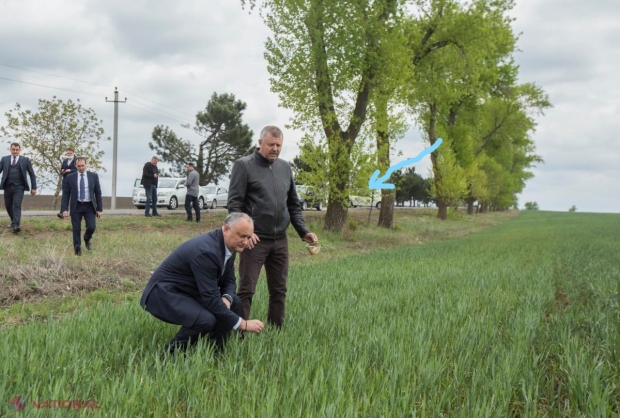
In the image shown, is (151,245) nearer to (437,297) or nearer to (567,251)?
(437,297)

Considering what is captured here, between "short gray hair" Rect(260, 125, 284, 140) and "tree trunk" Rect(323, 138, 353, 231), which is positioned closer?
"short gray hair" Rect(260, 125, 284, 140)

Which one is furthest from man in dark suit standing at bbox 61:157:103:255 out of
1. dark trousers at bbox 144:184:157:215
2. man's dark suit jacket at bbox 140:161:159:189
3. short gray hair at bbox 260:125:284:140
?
dark trousers at bbox 144:184:157:215

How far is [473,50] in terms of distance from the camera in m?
24.9

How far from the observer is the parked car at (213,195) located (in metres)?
29.2

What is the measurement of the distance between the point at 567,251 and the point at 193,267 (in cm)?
1494

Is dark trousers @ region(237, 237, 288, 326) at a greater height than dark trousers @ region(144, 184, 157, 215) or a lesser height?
lesser

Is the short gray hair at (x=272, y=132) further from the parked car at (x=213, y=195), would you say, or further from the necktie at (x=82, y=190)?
the parked car at (x=213, y=195)

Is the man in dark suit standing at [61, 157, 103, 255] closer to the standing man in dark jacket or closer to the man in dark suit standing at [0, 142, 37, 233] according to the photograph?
the man in dark suit standing at [0, 142, 37, 233]

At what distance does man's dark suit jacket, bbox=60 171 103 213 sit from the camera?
32.2 ft

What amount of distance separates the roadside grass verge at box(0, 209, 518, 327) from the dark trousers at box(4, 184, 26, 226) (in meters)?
0.44

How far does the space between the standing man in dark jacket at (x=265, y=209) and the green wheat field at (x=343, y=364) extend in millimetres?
452

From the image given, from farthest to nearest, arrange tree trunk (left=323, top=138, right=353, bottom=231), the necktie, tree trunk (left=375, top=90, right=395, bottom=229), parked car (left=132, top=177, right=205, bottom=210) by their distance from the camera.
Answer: parked car (left=132, top=177, right=205, bottom=210) < tree trunk (left=375, top=90, right=395, bottom=229) < tree trunk (left=323, top=138, right=353, bottom=231) < the necktie

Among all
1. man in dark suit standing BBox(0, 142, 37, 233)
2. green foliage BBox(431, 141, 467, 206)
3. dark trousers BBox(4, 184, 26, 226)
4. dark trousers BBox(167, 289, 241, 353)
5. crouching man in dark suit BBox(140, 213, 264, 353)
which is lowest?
dark trousers BBox(167, 289, 241, 353)

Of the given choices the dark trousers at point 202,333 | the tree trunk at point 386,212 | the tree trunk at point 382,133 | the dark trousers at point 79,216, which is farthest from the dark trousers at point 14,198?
the tree trunk at point 386,212
